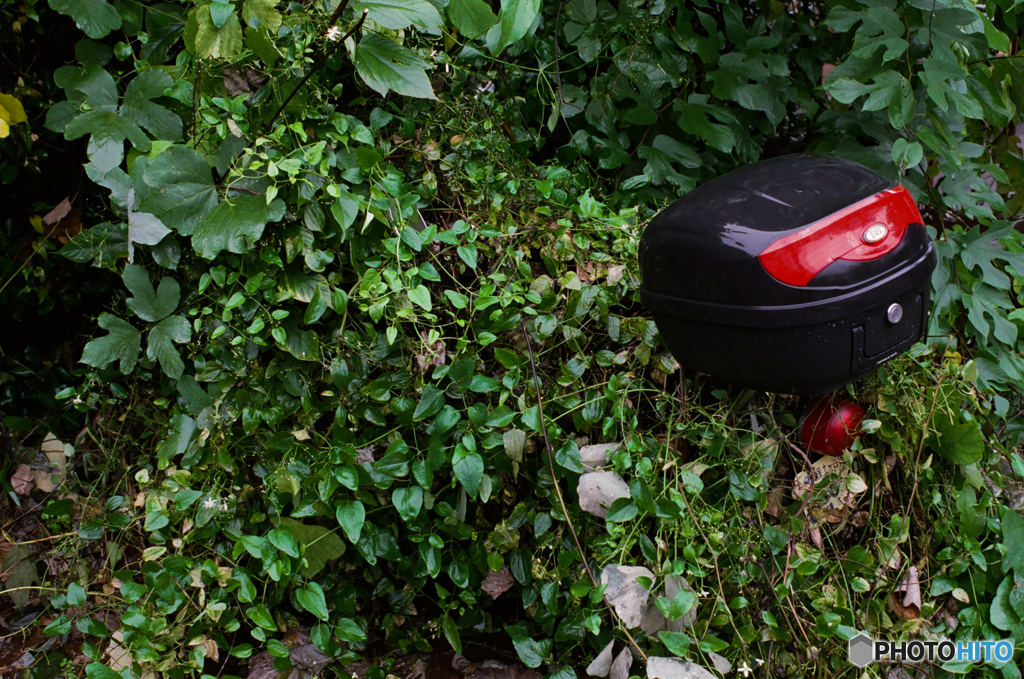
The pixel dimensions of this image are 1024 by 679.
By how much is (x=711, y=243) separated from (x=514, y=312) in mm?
466

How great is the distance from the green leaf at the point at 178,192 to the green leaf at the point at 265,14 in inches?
12.6

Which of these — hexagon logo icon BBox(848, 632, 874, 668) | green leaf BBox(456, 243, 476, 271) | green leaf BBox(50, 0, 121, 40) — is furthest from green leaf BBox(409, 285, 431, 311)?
hexagon logo icon BBox(848, 632, 874, 668)

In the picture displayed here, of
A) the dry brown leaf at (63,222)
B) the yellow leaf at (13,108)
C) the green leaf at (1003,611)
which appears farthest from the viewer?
the dry brown leaf at (63,222)

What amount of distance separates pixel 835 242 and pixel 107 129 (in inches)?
62.4

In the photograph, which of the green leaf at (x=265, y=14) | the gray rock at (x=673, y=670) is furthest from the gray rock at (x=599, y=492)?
the green leaf at (x=265, y=14)

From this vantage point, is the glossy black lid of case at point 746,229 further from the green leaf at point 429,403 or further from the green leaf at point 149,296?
the green leaf at point 149,296

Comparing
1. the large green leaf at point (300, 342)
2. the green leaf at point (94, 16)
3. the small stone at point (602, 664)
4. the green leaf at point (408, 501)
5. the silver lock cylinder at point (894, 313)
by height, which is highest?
the green leaf at point (94, 16)

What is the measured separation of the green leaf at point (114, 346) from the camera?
61.9 inches

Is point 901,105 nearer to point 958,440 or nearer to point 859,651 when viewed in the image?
point 958,440

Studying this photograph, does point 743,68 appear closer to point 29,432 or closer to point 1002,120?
point 1002,120

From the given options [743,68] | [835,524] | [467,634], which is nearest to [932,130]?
[743,68]

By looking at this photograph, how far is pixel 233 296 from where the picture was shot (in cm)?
148

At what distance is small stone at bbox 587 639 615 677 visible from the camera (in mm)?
1342

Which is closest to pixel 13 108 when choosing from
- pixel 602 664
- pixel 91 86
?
pixel 91 86
